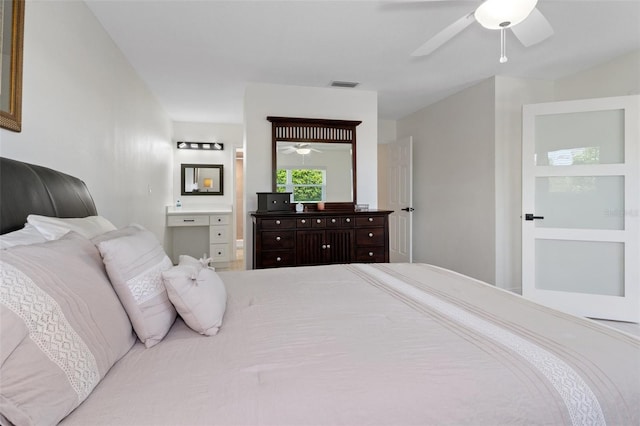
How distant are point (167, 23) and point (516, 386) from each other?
9.93 feet

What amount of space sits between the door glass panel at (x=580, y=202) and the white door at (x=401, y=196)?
6.61 feet

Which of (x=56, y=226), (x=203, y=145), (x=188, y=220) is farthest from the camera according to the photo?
(x=203, y=145)

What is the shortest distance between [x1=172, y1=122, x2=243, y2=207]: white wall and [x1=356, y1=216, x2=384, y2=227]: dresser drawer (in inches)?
117

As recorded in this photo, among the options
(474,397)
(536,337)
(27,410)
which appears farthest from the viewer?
(536,337)

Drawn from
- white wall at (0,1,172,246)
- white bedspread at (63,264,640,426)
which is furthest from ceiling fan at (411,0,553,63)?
white wall at (0,1,172,246)

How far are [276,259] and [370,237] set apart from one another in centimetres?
103

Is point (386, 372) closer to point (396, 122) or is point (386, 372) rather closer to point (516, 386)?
point (516, 386)

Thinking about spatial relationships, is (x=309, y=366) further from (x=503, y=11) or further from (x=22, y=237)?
(x=503, y=11)

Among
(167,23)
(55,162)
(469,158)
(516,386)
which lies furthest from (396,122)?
(516,386)

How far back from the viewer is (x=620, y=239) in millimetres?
3023

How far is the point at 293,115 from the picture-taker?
392cm

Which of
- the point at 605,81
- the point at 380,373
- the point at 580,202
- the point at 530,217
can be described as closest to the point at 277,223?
the point at 530,217

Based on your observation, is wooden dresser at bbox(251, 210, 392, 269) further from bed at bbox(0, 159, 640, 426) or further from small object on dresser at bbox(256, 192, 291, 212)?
bed at bbox(0, 159, 640, 426)

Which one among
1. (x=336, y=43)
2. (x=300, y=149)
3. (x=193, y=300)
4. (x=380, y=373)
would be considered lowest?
(x=380, y=373)
